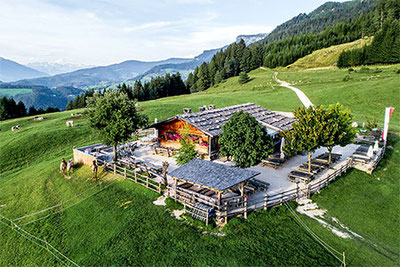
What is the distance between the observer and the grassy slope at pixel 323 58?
98625 mm

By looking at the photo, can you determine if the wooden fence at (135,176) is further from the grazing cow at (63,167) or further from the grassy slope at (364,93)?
the grassy slope at (364,93)

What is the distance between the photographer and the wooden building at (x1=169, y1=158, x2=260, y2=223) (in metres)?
15.1

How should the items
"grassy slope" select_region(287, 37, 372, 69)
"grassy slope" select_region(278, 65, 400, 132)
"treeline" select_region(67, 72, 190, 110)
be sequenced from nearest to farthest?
"grassy slope" select_region(278, 65, 400, 132) → "treeline" select_region(67, 72, 190, 110) → "grassy slope" select_region(287, 37, 372, 69)

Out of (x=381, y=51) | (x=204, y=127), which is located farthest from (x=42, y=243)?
(x=381, y=51)

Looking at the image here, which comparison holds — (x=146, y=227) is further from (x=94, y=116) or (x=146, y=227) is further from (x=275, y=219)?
(x=94, y=116)

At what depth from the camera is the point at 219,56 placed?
12312 cm

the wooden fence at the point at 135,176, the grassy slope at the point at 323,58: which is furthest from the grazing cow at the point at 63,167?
the grassy slope at the point at 323,58

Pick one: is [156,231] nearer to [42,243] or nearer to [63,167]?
[42,243]

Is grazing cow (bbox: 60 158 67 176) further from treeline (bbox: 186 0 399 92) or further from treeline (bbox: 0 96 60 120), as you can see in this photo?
treeline (bbox: 186 0 399 92)

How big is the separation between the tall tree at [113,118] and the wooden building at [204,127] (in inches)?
174

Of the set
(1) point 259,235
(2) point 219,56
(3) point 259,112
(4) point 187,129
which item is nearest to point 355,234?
Answer: (1) point 259,235

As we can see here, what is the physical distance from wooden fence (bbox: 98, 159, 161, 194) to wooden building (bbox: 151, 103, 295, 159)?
25.0 feet

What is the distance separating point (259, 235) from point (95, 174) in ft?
53.7

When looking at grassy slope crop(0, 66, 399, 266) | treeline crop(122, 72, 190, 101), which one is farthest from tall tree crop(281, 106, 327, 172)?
treeline crop(122, 72, 190, 101)
